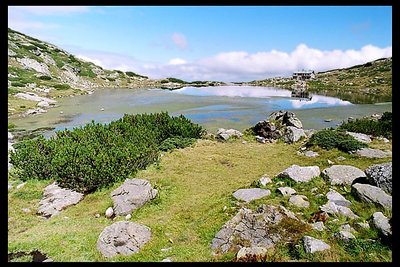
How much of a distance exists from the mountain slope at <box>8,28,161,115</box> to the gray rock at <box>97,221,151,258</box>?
116 feet

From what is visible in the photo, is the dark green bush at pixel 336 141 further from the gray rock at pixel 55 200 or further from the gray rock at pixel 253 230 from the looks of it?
the gray rock at pixel 55 200

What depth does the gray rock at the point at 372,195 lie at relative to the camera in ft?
32.5

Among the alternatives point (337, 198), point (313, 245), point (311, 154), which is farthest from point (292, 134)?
point (313, 245)

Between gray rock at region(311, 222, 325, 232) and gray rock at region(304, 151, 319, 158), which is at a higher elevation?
gray rock at region(311, 222, 325, 232)

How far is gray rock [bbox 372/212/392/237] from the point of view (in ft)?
26.2

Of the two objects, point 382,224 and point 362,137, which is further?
point 362,137

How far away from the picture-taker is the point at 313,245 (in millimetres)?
8031

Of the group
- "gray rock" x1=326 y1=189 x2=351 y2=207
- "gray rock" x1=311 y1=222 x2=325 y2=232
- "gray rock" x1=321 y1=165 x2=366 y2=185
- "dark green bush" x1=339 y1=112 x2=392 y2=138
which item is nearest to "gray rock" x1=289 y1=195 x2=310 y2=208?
"gray rock" x1=326 y1=189 x2=351 y2=207

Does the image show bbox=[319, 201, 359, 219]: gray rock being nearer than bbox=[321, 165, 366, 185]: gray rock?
Yes

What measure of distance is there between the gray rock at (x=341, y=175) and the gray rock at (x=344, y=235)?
428 centimetres

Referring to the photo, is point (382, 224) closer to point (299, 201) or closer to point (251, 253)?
point (299, 201)

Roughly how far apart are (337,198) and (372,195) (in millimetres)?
1077

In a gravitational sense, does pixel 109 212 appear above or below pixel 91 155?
below

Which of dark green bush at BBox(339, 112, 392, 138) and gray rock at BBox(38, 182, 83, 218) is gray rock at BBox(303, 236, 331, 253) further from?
dark green bush at BBox(339, 112, 392, 138)
